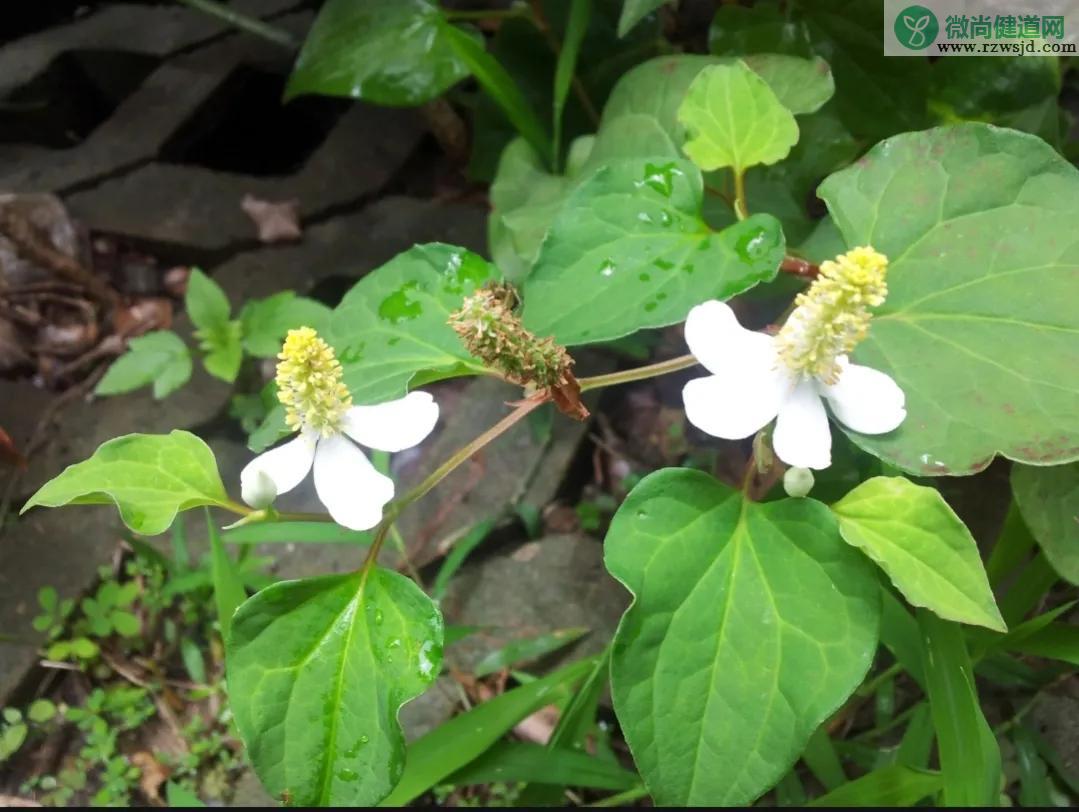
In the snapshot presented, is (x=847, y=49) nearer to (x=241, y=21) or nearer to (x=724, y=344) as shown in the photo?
(x=724, y=344)

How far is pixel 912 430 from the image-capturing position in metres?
0.67

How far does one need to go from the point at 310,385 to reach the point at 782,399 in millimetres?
385

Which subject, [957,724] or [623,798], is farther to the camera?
[623,798]

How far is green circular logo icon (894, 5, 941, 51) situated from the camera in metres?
1.05

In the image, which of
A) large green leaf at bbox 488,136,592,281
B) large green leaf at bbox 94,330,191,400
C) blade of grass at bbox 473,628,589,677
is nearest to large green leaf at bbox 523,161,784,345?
large green leaf at bbox 488,136,592,281

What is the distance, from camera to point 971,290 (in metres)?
0.72

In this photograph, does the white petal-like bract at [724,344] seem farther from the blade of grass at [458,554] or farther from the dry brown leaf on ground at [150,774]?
the dry brown leaf on ground at [150,774]

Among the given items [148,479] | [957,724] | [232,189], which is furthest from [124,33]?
[957,724]

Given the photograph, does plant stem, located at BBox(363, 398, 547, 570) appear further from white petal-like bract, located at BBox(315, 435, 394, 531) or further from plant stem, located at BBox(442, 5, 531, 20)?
plant stem, located at BBox(442, 5, 531, 20)

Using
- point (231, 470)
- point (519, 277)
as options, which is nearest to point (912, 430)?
point (519, 277)

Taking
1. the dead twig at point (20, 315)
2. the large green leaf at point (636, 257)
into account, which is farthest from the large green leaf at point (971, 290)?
the dead twig at point (20, 315)

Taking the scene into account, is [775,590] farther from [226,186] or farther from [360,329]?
[226,186]

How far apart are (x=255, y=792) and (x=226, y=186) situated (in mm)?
1125

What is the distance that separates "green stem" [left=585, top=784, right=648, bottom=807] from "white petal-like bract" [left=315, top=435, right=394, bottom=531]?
57 cm
